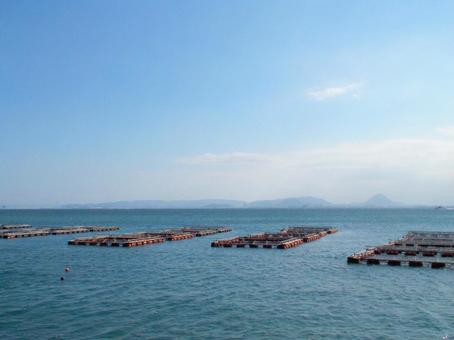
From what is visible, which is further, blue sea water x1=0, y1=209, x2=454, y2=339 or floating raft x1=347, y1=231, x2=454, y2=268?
floating raft x1=347, y1=231, x2=454, y2=268

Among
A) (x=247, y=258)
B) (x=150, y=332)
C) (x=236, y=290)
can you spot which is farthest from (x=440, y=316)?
(x=247, y=258)

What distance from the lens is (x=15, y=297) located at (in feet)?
111

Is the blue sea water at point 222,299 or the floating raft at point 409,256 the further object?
the floating raft at point 409,256

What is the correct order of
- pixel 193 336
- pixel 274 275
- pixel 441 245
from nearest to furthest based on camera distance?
pixel 193 336 < pixel 274 275 < pixel 441 245

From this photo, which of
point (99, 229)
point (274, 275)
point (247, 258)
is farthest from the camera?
point (99, 229)

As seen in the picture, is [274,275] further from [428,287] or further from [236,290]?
[428,287]

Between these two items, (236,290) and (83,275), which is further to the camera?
(83,275)

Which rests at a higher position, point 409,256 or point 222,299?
point 409,256

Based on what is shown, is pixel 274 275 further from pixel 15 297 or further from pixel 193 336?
pixel 15 297

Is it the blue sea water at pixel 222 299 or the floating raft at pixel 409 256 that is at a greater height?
the floating raft at pixel 409 256

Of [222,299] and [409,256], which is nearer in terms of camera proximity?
[222,299]

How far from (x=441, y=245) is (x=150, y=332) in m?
55.4

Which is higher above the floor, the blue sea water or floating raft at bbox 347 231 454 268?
floating raft at bbox 347 231 454 268

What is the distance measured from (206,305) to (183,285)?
7.49m
